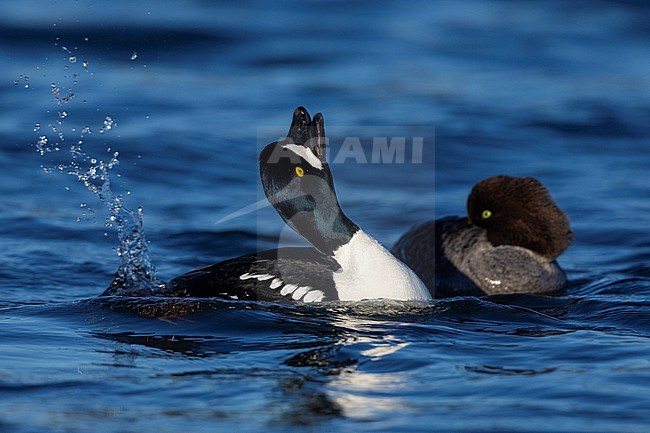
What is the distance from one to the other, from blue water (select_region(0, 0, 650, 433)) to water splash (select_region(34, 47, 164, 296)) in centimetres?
7

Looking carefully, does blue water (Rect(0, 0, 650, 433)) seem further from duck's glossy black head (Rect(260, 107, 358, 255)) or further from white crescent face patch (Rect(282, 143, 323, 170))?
white crescent face patch (Rect(282, 143, 323, 170))

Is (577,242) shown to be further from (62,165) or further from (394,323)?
(62,165)

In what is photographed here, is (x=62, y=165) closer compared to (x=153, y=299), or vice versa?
(x=153, y=299)

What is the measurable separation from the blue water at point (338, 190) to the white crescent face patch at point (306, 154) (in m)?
0.83

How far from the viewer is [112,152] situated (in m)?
11.6

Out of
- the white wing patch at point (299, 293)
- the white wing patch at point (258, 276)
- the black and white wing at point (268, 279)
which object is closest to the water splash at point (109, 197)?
the black and white wing at point (268, 279)

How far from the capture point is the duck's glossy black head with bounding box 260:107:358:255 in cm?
655

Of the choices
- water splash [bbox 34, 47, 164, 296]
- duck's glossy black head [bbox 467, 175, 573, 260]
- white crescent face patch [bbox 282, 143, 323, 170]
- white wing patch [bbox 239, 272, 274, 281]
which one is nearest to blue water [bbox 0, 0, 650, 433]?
water splash [bbox 34, 47, 164, 296]

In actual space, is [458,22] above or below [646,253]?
above

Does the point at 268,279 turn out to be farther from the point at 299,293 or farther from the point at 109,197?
the point at 109,197

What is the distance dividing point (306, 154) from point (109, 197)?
3265 millimetres

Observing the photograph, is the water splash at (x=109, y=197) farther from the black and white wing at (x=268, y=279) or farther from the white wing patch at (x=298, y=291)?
the white wing patch at (x=298, y=291)

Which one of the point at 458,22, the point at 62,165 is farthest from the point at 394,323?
the point at 458,22

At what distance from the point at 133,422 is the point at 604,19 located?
526 inches
